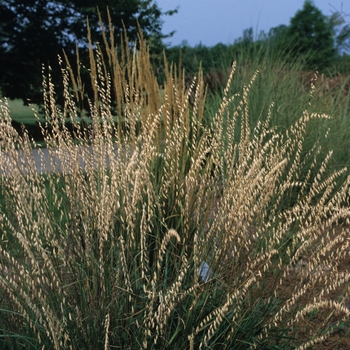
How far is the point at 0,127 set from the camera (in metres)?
2.54

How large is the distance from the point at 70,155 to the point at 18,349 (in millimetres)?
1008

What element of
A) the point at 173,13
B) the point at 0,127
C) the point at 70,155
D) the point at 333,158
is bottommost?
the point at 333,158

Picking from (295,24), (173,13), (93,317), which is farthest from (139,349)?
(295,24)

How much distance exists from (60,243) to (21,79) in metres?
16.8

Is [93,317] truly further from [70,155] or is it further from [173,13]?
[173,13]

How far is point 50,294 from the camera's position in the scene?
2258 millimetres

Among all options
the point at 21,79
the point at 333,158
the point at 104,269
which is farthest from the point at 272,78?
the point at 21,79

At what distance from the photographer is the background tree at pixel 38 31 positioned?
18031mm

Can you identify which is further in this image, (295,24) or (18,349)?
(295,24)

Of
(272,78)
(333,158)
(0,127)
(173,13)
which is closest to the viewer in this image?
(0,127)

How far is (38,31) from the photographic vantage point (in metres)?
18.1

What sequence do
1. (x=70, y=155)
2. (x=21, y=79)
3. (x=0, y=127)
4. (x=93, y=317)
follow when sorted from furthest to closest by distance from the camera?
(x=21, y=79) → (x=70, y=155) → (x=0, y=127) → (x=93, y=317)

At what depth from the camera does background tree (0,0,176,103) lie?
18.0m

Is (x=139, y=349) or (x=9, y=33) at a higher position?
(x=9, y=33)
